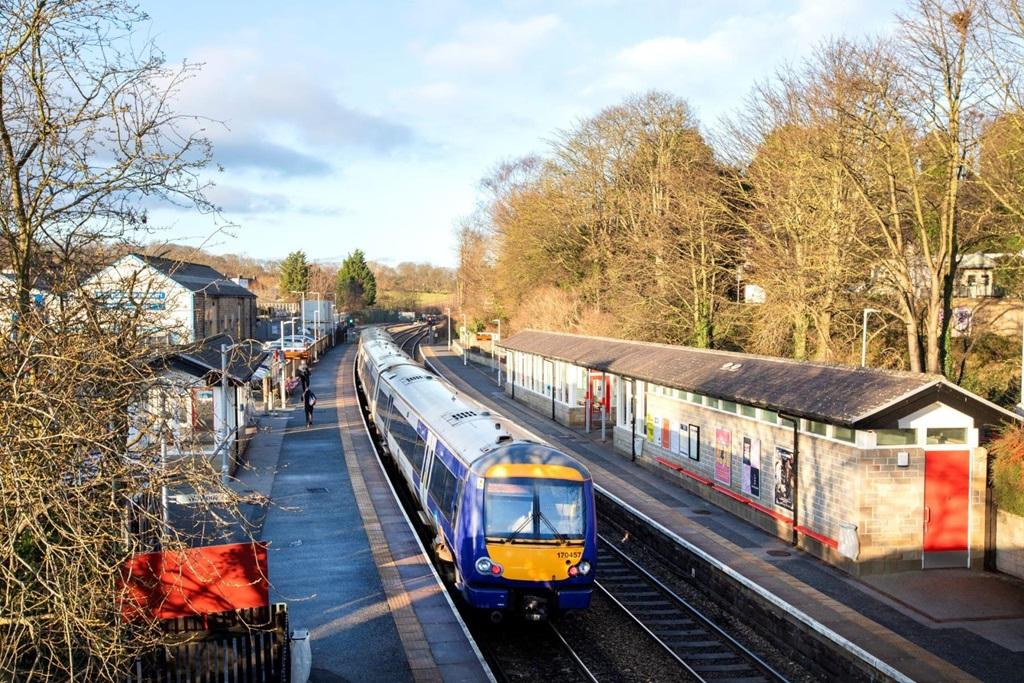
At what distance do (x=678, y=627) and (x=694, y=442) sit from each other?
845 cm

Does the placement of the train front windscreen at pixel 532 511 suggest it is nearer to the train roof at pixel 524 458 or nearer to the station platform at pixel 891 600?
the train roof at pixel 524 458

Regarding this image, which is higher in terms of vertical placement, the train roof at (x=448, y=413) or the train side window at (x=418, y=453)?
Result: the train roof at (x=448, y=413)

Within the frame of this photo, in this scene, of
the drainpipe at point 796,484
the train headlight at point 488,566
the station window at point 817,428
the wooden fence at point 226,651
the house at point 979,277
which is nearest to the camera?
the wooden fence at point 226,651

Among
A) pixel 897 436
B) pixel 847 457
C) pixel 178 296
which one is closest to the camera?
pixel 178 296

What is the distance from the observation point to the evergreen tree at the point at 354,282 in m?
108

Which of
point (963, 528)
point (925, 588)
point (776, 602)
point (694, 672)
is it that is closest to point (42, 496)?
point (694, 672)

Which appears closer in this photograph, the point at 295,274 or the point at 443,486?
the point at 443,486

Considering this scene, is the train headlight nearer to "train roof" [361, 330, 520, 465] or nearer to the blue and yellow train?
the blue and yellow train

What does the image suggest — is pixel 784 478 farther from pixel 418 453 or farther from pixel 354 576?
pixel 354 576

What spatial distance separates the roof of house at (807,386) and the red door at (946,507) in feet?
2.85

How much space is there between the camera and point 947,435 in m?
14.8

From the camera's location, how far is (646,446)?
973 inches

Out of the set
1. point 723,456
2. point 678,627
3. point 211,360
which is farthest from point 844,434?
point 211,360

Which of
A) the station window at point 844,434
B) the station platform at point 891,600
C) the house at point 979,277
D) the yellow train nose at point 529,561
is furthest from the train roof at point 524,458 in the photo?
the house at point 979,277
